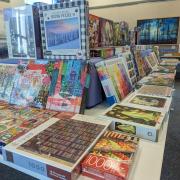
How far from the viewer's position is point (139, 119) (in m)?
0.81

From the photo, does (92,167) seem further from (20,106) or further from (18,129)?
(20,106)

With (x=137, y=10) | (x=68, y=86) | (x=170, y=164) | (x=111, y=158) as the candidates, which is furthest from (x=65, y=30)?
(x=137, y=10)

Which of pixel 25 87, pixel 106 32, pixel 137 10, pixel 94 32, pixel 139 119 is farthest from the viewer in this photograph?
pixel 137 10

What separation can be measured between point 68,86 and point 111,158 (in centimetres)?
48

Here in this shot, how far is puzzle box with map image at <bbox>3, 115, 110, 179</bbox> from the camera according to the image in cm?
54

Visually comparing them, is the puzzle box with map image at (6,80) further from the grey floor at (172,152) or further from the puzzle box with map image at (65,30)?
the grey floor at (172,152)

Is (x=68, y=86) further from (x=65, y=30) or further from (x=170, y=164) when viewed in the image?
(x=170, y=164)

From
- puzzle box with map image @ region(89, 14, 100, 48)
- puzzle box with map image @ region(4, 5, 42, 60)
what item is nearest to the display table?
puzzle box with map image @ region(4, 5, 42, 60)

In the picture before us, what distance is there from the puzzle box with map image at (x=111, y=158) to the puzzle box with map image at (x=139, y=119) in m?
0.08

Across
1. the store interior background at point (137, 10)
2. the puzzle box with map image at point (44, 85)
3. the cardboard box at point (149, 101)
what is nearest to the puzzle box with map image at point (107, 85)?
the cardboard box at point (149, 101)

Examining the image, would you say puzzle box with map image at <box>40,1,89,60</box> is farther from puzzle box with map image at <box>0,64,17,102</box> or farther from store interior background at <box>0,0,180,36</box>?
store interior background at <box>0,0,180,36</box>

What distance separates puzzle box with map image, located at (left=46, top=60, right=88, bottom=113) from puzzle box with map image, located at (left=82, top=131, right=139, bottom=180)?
289 millimetres

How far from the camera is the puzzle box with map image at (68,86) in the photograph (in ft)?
3.07

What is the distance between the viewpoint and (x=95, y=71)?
1064mm
